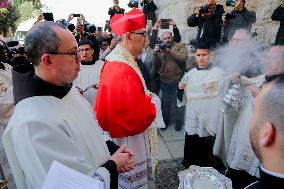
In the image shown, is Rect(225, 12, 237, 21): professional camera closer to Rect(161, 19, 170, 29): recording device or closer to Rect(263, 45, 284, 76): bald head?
Rect(161, 19, 170, 29): recording device

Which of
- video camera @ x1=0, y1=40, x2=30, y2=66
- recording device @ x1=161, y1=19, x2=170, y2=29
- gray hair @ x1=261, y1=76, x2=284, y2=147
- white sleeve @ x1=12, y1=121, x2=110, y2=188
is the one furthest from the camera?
recording device @ x1=161, y1=19, x2=170, y2=29

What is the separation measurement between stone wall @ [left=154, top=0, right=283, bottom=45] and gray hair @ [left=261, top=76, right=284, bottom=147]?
6.62 m

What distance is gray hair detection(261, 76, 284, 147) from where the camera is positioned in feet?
3.84

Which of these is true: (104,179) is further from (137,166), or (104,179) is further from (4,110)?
(4,110)

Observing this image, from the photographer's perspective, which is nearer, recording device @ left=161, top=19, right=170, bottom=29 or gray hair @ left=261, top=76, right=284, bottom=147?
gray hair @ left=261, top=76, right=284, bottom=147

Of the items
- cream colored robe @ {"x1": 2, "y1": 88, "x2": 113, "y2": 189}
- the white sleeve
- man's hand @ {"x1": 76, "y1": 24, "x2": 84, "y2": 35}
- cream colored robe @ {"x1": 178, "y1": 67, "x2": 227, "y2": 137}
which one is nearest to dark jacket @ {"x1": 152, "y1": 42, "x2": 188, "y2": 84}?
cream colored robe @ {"x1": 178, "y1": 67, "x2": 227, "y2": 137}

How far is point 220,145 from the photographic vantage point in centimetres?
402

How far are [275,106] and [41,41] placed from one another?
54.2 inches

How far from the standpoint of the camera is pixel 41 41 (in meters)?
1.87

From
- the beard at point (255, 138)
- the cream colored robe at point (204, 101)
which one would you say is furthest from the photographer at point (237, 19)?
the beard at point (255, 138)

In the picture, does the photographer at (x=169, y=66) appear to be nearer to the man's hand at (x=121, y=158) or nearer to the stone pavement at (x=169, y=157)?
the stone pavement at (x=169, y=157)

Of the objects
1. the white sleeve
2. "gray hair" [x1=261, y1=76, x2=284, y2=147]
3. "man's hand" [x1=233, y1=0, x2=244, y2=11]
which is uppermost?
"man's hand" [x1=233, y1=0, x2=244, y2=11]

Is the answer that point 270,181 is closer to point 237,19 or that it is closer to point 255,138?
point 255,138

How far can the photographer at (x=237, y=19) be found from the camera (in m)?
6.15
